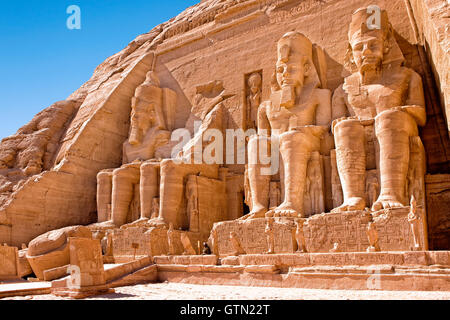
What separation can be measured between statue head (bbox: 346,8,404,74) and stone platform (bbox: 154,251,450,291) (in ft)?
12.1

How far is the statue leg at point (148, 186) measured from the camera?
10.0 m

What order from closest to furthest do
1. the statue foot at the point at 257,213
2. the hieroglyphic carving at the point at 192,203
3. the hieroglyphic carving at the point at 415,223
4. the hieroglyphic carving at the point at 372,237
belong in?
1. the hieroglyphic carving at the point at 415,223
2. the hieroglyphic carving at the point at 372,237
3. the statue foot at the point at 257,213
4. the hieroglyphic carving at the point at 192,203

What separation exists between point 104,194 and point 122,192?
59cm

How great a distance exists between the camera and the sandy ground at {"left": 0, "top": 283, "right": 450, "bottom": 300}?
4978 mm

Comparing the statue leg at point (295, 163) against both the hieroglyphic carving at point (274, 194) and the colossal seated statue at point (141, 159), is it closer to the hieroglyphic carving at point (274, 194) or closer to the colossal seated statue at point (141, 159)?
the hieroglyphic carving at point (274, 194)

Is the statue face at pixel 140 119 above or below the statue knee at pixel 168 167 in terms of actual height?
above

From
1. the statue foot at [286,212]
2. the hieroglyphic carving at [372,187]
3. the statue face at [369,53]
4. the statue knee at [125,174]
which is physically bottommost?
the statue foot at [286,212]

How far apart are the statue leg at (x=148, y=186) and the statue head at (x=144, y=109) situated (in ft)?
4.13

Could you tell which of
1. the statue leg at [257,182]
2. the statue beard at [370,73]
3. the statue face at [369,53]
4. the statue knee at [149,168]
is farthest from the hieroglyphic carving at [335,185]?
the statue knee at [149,168]

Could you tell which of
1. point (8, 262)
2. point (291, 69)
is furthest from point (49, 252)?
point (291, 69)

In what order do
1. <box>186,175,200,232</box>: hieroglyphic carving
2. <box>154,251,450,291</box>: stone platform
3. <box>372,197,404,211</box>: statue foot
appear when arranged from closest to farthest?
1. <box>154,251,450,291</box>: stone platform
2. <box>372,197,404,211</box>: statue foot
3. <box>186,175,200,232</box>: hieroglyphic carving

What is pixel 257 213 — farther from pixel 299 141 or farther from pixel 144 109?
pixel 144 109

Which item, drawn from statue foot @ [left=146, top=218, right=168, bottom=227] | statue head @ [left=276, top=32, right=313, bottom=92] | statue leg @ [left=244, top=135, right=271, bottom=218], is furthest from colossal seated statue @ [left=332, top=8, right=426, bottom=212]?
statue foot @ [left=146, top=218, right=168, bottom=227]

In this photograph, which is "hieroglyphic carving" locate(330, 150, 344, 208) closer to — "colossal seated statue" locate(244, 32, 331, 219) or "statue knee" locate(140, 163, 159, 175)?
"colossal seated statue" locate(244, 32, 331, 219)
